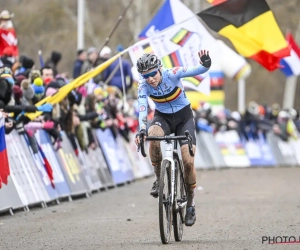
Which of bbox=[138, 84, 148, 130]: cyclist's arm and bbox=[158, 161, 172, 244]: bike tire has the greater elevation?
bbox=[138, 84, 148, 130]: cyclist's arm

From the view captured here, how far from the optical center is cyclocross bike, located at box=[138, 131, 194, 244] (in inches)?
416

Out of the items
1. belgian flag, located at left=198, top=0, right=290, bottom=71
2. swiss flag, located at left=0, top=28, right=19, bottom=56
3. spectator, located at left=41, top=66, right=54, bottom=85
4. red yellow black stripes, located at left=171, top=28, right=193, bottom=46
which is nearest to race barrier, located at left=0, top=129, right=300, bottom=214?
spectator, located at left=41, top=66, right=54, bottom=85

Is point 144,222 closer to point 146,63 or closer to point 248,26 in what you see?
point 146,63

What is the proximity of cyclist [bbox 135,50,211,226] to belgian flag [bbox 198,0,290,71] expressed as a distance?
6.37 meters

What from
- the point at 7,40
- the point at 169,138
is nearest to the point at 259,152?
the point at 7,40

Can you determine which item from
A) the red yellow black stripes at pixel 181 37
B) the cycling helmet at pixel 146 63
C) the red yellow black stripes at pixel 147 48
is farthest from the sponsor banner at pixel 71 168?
the cycling helmet at pixel 146 63

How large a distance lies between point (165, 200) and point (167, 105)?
1249mm

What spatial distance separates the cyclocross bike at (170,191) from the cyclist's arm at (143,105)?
0.83ft

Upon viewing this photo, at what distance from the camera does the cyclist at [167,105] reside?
36.2 ft

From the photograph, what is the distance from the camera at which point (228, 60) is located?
34.3 meters

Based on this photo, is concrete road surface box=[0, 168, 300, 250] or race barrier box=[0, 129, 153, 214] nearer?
concrete road surface box=[0, 168, 300, 250]

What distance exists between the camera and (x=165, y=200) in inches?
421

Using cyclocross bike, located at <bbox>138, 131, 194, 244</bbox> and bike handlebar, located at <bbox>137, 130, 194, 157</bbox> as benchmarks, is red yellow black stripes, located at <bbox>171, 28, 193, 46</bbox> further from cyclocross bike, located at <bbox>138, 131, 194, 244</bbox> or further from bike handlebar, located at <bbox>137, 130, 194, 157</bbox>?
bike handlebar, located at <bbox>137, 130, 194, 157</bbox>

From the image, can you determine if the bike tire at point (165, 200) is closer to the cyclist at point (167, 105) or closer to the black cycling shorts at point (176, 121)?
the cyclist at point (167, 105)
